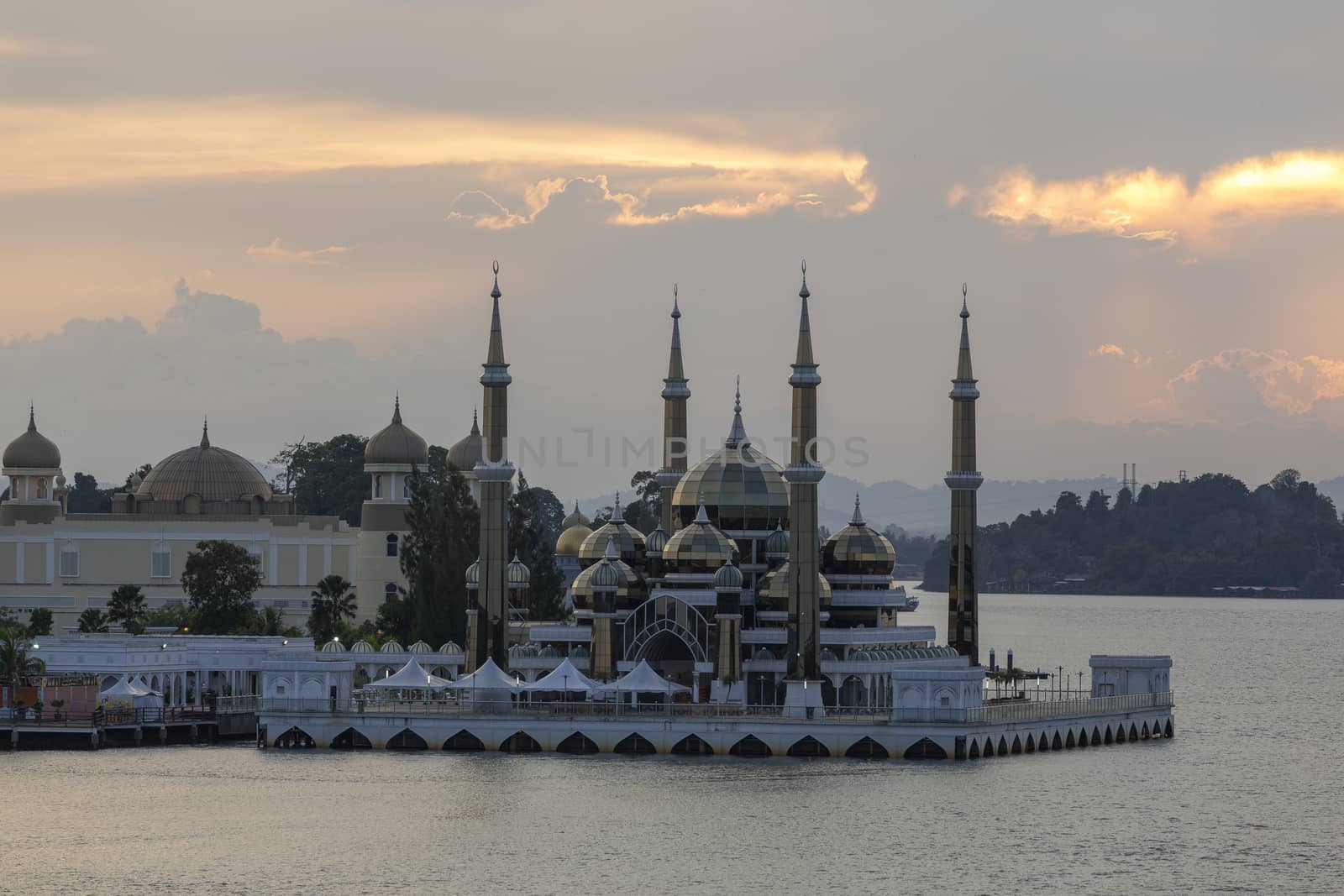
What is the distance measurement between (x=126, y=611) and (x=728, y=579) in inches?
1356

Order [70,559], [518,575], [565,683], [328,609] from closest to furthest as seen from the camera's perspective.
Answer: [565,683]
[518,575]
[328,609]
[70,559]

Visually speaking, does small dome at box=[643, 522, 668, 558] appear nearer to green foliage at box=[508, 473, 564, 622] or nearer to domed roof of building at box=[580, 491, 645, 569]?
domed roof of building at box=[580, 491, 645, 569]

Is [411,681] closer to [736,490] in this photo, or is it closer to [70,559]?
[736,490]

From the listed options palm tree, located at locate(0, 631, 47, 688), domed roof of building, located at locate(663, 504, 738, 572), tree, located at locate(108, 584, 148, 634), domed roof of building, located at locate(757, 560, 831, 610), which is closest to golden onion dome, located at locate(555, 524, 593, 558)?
tree, located at locate(108, 584, 148, 634)

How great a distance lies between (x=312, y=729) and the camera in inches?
3570

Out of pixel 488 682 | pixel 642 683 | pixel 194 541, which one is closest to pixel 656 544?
pixel 642 683

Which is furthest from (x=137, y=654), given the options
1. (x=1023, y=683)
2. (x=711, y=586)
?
(x=1023, y=683)

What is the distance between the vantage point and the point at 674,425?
363ft

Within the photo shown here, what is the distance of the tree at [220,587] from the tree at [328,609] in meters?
2.78

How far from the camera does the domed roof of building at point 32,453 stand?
142 meters

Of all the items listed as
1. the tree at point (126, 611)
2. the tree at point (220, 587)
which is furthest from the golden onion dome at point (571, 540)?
the tree at point (126, 611)

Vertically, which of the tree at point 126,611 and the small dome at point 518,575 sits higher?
the small dome at point 518,575

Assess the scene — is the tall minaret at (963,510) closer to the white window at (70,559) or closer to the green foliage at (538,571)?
the green foliage at (538,571)

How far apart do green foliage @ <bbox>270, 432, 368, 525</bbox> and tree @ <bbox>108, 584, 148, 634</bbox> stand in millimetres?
64943
